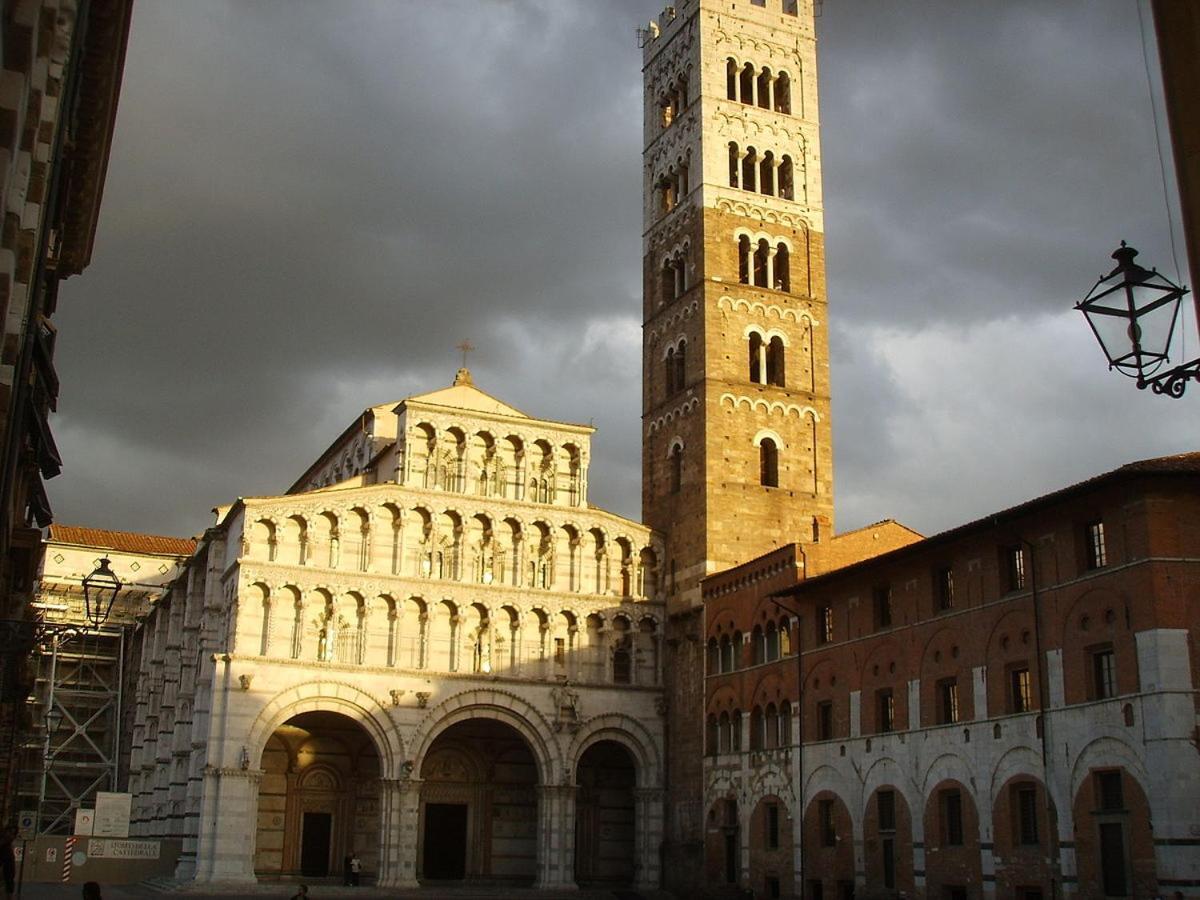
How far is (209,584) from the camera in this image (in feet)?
155

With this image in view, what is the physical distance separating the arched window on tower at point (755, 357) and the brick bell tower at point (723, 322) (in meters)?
0.08

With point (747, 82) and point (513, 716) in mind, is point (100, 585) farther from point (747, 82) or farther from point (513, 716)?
point (747, 82)

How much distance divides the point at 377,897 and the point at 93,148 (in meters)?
26.9

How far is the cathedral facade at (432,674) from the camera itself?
43.9 meters

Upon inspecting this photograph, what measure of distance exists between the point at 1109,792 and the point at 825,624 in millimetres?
12508

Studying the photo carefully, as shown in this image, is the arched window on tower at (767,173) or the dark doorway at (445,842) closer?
the dark doorway at (445,842)

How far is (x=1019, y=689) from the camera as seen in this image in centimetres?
3219

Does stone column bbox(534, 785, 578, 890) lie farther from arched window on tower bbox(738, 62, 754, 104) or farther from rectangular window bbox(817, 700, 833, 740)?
arched window on tower bbox(738, 62, 754, 104)

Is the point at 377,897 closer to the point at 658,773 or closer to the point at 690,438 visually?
the point at 658,773

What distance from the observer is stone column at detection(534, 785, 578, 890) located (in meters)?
45.8

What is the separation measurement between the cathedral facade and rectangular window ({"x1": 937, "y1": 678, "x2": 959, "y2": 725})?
51.2 feet

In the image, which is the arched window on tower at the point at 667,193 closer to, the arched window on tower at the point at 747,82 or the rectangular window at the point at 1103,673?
the arched window on tower at the point at 747,82

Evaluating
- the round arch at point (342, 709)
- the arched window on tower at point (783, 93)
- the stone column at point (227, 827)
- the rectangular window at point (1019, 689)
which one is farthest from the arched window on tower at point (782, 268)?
the stone column at point (227, 827)

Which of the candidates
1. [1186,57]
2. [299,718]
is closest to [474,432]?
[299,718]
